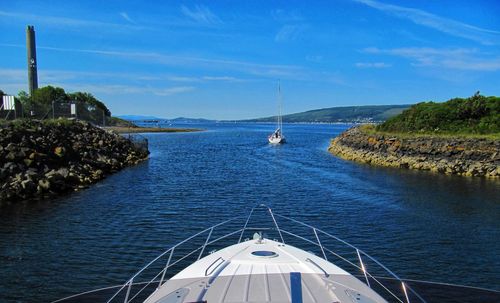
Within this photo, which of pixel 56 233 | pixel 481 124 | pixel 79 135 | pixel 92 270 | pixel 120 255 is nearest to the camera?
pixel 92 270

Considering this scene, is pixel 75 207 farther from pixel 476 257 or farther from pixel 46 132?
pixel 476 257

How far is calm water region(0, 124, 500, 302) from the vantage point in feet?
41.9

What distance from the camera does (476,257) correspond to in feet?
46.8

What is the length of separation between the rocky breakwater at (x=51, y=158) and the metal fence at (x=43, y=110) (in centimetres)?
280

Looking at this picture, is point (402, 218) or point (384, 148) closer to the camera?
point (402, 218)

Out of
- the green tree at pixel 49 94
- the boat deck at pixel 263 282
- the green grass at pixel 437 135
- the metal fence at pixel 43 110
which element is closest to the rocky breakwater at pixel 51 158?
the metal fence at pixel 43 110

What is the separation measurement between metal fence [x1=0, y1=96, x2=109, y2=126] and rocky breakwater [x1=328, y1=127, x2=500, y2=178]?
30.3 metres

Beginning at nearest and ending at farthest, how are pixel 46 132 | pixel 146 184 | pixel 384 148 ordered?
pixel 146 184 < pixel 46 132 < pixel 384 148

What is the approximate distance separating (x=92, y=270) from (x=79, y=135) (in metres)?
28.5

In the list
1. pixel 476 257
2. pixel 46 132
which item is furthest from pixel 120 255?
pixel 46 132

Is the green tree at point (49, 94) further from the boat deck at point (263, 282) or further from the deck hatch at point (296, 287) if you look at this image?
the deck hatch at point (296, 287)

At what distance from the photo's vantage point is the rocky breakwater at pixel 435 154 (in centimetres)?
3469

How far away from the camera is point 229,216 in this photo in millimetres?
20422

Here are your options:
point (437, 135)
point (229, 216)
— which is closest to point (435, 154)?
point (437, 135)
